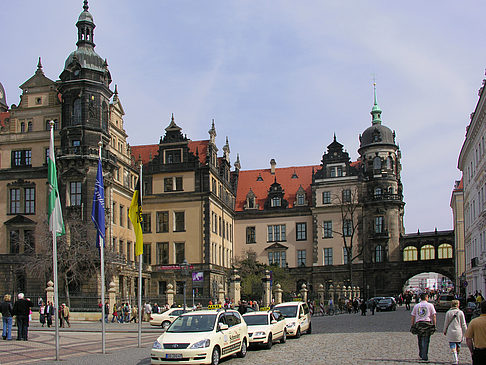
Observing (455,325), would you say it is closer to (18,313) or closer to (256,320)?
(256,320)

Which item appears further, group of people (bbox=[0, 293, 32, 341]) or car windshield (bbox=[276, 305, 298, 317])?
car windshield (bbox=[276, 305, 298, 317])

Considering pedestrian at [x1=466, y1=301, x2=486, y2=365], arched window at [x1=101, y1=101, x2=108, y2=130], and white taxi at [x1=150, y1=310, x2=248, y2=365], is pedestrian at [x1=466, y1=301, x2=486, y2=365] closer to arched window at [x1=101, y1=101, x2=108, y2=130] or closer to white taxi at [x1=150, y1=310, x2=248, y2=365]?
white taxi at [x1=150, y1=310, x2=248, y2=365]

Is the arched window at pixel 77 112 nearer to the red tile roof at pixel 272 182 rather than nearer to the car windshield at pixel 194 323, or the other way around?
the red tile roof at pixel 272 182

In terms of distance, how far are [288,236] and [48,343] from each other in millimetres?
57123

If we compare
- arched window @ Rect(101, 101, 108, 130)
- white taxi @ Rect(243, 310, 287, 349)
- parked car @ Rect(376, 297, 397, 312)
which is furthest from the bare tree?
white taxi @ Rect(243, 310, 287, 349)

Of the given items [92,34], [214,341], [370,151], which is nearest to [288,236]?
[370,151]

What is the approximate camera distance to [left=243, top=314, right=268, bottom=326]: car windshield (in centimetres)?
2364

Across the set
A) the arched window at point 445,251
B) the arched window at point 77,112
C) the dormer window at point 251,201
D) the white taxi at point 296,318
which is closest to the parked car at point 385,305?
the arched window at point 445,251

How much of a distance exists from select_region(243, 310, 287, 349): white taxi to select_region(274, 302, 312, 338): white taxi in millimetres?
1371

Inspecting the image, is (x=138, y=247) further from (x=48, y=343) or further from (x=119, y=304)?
Result: (x=119, y=304)

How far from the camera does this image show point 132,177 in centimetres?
6500

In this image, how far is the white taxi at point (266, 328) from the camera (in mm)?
22500

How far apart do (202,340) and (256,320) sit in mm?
6765

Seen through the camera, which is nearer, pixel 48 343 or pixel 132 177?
pixel 48 343
